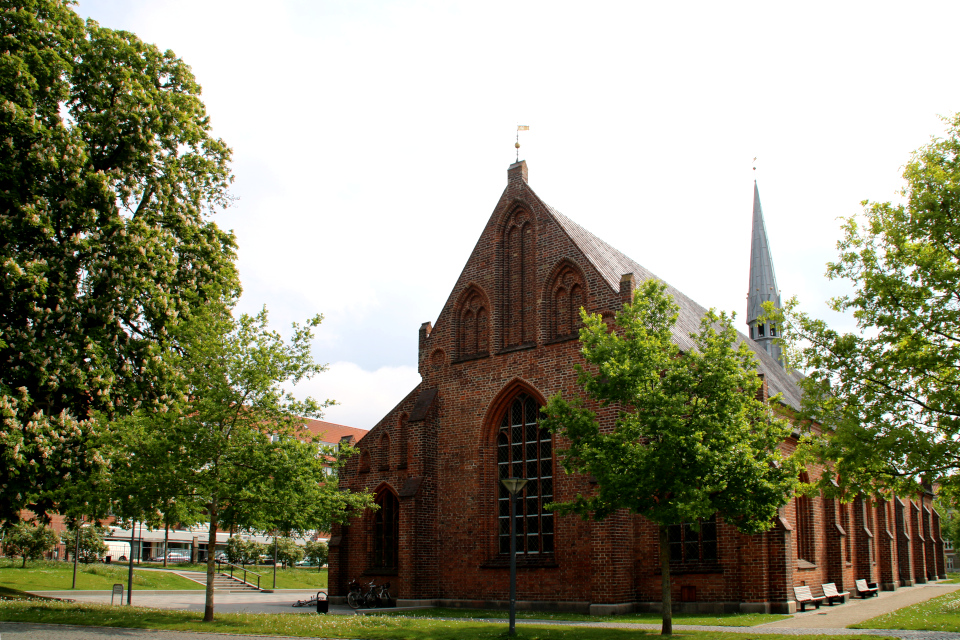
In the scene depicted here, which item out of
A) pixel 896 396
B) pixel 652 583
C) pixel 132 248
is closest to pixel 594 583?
pixel 652 583

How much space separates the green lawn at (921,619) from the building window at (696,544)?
444cm

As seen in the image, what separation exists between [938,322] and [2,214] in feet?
74.5

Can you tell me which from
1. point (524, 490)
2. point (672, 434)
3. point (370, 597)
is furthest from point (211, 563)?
point (672, 434)

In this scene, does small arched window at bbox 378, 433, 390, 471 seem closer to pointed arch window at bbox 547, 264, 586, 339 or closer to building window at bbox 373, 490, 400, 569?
building window at bbox 373, 490, 400, 569

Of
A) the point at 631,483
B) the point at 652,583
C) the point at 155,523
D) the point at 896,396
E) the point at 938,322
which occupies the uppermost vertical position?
the point at 938,322

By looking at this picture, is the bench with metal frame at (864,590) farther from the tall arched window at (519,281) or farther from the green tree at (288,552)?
the green tree at (288,552)

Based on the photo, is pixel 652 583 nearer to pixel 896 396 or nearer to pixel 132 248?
pixel 896 396

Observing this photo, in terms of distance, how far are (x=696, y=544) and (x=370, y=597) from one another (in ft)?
36.3

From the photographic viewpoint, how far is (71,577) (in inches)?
1532

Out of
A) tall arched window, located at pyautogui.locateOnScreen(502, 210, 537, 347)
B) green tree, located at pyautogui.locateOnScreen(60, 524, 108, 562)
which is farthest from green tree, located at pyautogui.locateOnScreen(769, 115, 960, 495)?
green tree, located at pyautogui.locateOnScreen(60, 524, 108, 562)

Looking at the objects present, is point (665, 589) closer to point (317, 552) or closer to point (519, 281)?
point (519, 281)

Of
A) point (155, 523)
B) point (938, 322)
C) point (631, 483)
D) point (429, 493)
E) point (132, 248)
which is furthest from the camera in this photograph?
point (429, 493)

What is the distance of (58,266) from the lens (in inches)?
802

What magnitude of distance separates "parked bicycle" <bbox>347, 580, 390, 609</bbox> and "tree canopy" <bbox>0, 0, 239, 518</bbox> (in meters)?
9.73
